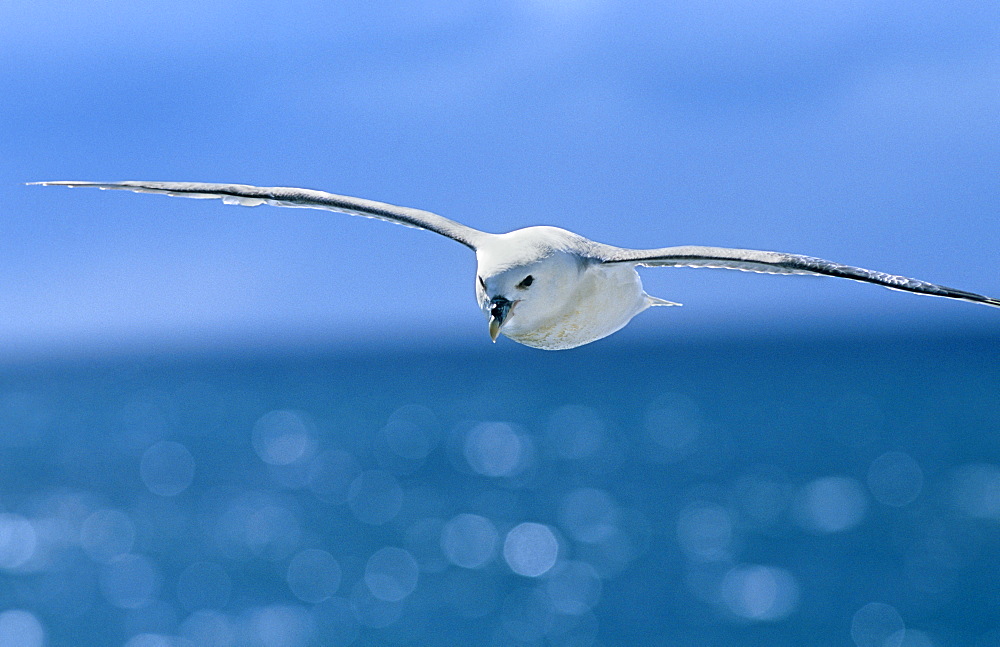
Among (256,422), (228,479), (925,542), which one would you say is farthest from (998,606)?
(256,422)

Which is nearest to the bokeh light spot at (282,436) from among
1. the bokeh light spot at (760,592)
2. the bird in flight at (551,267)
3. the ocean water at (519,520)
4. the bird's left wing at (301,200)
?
the ocean water at (519,520)

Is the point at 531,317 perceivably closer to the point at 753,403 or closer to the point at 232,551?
the point at 232,551

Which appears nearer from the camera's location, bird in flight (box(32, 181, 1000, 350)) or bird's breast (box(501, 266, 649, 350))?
bird in flight (box(32, 181, 1000, 350))

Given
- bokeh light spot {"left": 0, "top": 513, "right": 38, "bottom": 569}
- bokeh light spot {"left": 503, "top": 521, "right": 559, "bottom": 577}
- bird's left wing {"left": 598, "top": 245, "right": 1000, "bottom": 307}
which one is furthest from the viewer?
bokeh light spot {"left": 0, "top": 513, "right": 38, "bottom": 569}

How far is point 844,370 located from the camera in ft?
298

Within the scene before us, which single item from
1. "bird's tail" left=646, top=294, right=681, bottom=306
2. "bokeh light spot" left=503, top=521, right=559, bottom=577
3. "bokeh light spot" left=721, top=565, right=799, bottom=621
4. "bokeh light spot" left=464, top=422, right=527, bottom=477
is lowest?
"bird's tail" left=646, top=294, right=681, bottom=306

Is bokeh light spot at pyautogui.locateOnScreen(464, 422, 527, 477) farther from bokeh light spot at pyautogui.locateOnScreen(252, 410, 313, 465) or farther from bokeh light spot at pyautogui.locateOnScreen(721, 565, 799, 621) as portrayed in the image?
bokeh light spot at pyautogui.locateOnScreen(721, 565, 799, 621)

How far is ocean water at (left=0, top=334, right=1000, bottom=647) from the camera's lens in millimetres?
35250

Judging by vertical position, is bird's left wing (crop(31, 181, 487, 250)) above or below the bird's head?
above

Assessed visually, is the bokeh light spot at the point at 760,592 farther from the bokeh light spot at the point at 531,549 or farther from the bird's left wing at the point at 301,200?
the bird's left wing at the point at 301,200

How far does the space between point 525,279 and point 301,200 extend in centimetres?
231

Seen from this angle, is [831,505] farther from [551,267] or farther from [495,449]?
[551,267]

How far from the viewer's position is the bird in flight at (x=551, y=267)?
6461 millimetres

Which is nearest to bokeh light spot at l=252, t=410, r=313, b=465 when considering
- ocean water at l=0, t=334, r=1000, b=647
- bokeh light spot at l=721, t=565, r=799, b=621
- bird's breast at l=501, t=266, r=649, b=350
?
ocean water at l=0, t=334, r=1000, b=647
